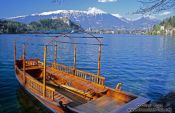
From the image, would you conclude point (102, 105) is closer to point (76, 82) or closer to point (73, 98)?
point (73, 98)

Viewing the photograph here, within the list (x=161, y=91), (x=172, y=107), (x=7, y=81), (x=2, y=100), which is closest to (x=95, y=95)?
(x=172, y=107)

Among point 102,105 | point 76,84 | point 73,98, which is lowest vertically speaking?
point 73,98

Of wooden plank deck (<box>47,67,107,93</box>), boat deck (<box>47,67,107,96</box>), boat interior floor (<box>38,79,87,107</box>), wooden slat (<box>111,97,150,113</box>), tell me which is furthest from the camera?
wooden plank deck (<box>47,67,107,93</box>)

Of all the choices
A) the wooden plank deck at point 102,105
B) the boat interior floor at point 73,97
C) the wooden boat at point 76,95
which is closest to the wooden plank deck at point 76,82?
the wooden boat at point 76,95

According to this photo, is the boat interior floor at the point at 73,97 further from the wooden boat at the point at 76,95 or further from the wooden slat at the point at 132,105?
the wooden slat at the point at 132,105

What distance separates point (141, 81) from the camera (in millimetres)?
31781

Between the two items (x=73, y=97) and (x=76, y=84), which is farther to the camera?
(x=76, y=84)

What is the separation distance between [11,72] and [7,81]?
5.53 metres

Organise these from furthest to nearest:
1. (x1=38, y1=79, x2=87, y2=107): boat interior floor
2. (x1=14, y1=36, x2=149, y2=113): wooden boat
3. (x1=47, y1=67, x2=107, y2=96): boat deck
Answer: (x1=47, y1=67, x2=107, y2=96): boat deck
(x1=38, y1=79, x2=87, y2=107): boat interior floor
(x1=14, y1=36, x2=149, y2=113): wooden boat

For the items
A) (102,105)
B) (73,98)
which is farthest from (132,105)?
(73,98)

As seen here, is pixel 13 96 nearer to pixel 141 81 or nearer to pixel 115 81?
pixel 115 81

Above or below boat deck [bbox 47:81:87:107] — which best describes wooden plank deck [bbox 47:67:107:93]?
above

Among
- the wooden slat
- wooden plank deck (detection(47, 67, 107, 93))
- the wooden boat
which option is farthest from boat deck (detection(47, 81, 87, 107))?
the wooden slat

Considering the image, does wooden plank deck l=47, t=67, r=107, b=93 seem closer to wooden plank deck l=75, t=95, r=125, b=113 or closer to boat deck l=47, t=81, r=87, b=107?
boat deck l=47, t=81, r=87, b=107
